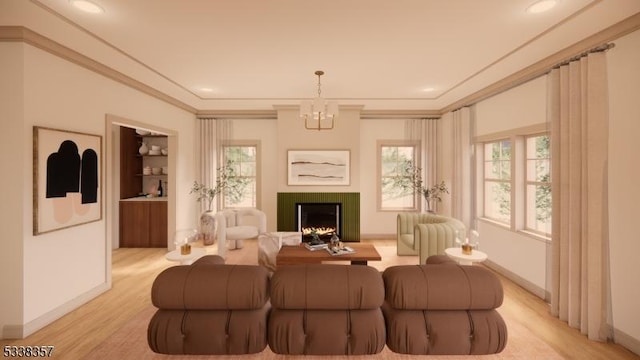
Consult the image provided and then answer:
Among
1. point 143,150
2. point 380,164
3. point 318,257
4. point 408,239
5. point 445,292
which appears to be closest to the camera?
point 445,292

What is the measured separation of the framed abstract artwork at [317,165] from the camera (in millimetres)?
6582

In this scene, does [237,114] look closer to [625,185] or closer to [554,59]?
[554,59]

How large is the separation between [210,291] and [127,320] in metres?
1.97

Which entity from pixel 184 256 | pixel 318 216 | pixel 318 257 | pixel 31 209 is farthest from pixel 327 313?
pixel 318 216

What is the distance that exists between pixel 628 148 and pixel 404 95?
11.0 feet

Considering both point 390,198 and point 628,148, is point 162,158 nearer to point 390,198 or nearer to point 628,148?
point 390,198

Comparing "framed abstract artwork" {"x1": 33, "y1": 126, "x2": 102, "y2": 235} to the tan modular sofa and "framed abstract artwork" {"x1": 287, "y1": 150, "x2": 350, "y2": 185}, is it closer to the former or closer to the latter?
the tan modular sofa

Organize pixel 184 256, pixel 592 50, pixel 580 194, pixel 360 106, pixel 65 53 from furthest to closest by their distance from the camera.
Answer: pixel 360 106 → pixel 184 256 → pixel 65 53 → pixel 580 194 → pixel 592 50

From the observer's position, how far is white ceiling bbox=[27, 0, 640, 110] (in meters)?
2.58

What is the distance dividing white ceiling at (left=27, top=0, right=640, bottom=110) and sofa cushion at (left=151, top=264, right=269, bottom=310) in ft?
7.15

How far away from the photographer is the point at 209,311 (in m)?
2.10

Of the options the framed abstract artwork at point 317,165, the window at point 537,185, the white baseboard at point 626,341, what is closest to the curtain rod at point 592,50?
the window at point 537,185

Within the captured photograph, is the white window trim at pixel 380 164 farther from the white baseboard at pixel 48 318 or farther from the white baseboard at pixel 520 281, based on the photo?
the white baseboard at pixel 48 318

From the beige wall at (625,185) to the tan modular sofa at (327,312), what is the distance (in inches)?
68.3
